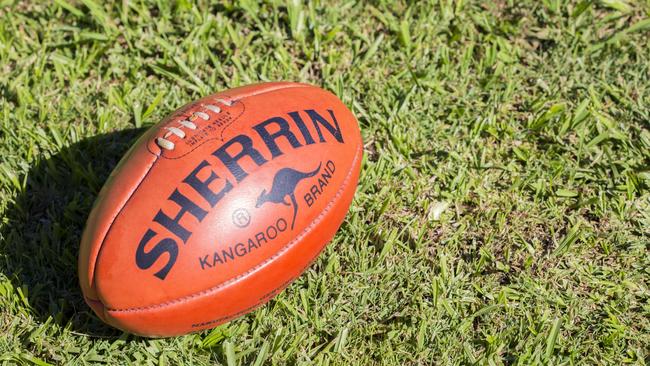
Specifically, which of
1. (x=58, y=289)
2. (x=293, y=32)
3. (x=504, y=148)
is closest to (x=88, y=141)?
(x=58, y=289)

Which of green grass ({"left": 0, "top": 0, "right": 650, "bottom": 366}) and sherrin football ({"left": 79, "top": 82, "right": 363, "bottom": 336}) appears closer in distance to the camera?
sherrin football ({"left": 79, "top": 82, "right": 363, "bottom": 336})

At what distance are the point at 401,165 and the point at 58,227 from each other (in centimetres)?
152

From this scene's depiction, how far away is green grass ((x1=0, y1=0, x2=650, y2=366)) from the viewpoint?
3051 mm

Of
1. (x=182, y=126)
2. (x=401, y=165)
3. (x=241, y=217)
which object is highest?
(x=182, y=126)

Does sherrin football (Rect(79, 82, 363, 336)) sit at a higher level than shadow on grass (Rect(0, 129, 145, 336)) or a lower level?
higher

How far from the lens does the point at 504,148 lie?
3627mm

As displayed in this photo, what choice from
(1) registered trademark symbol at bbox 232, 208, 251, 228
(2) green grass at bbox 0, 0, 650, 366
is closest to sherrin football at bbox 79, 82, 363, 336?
(1) registered trademark symbol at bbox 232, 208, 251, 228

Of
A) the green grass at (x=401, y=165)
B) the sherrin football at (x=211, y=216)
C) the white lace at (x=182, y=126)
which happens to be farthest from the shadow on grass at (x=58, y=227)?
the white lace at (x=182, y=126)

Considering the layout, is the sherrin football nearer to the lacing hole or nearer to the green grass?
the lacing hole

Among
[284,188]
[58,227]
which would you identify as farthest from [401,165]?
[58,227]

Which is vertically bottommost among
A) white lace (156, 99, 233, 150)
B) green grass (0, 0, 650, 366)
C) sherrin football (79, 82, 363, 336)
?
green grass (0, 0, 650, 366)

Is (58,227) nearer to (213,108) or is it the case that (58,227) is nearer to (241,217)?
(213,108)

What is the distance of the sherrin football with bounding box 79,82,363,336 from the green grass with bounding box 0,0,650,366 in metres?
0.35

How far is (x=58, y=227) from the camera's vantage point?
10.9ft
